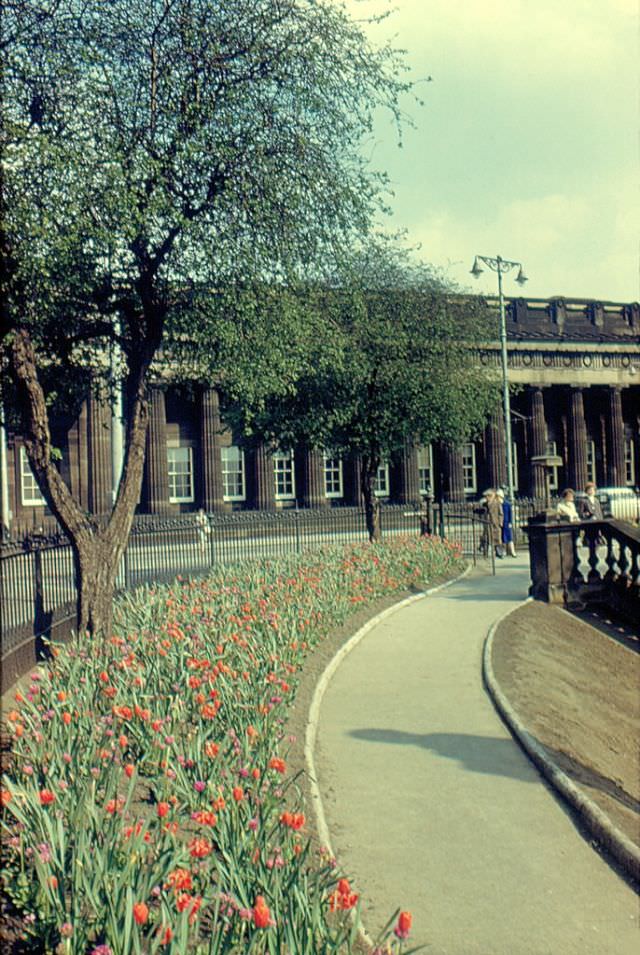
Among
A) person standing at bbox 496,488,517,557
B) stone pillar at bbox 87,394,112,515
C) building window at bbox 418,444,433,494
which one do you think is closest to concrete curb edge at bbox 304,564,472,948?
person standing at bbox 496,488,517,557

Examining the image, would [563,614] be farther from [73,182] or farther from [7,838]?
[7,838]

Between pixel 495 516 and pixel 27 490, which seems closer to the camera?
pixel 495 516

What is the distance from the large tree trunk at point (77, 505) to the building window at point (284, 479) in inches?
1594

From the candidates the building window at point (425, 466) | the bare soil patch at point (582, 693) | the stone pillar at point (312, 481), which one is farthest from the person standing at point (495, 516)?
the building window at point (425, 466)

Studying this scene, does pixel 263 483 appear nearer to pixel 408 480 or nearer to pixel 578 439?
pixel 408 480

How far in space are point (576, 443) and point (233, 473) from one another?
824 inches

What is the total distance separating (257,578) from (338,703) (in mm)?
5306

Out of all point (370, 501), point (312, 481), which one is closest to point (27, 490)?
point (312, 481)

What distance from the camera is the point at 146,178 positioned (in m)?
10.6

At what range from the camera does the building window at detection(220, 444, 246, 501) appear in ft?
165

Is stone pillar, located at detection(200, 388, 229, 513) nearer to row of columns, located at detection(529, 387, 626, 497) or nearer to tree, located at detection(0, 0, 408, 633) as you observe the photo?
row of columns, located at detection(529, 387, 626, 497)

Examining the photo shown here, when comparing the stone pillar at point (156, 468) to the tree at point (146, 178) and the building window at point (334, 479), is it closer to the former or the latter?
the building window at point (334, 479)

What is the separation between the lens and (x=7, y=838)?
4.40 metres

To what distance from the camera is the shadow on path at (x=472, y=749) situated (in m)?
7.65
